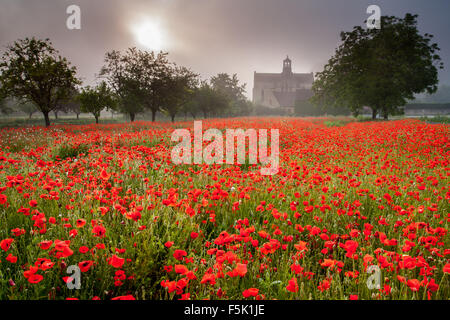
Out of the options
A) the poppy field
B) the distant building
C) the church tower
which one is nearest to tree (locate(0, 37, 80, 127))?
the poppy field

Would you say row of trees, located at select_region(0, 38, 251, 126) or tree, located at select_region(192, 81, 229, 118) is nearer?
row of trees, located at select_region(0, 38, 251, 126)

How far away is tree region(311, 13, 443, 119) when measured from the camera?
23.8 m

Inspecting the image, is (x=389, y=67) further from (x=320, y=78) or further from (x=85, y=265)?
(x=85, y=265)

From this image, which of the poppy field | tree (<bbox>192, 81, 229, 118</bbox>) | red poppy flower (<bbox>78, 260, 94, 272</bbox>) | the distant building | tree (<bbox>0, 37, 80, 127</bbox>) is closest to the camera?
red poppy flower (<bbox>78, 260, 94, 272</bbox>)

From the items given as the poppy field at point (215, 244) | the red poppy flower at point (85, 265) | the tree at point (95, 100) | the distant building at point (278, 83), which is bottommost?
the poppy field at point (215, 244)

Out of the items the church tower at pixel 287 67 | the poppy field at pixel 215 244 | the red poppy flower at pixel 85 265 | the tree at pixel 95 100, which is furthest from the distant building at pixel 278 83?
the red poppy flower at pixel 85 265

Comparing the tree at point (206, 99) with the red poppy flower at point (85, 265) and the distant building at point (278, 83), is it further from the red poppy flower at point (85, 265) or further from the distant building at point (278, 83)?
the distant building at point (278, 83)

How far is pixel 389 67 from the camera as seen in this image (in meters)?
24.2

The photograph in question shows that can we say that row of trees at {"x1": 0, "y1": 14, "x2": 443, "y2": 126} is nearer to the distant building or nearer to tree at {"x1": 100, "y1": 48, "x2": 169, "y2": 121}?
tree at {"x1": 100, "y1": 48, "x2": 169, "y2": 121}

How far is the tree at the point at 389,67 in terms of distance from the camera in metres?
23.8

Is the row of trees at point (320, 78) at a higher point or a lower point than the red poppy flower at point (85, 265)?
higher

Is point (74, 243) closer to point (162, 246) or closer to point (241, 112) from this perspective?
point (162, 246)

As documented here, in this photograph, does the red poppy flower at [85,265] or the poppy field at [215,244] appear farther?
the poppy field at [215,244]

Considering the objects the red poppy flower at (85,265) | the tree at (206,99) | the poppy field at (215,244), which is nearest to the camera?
the red poppy flower at (85,265)
